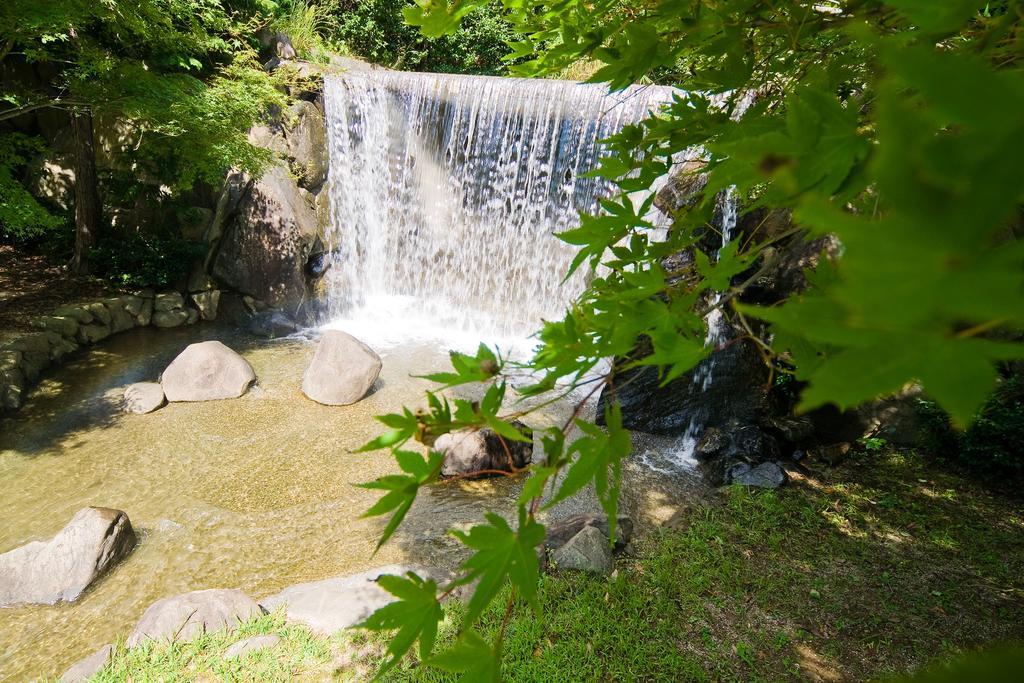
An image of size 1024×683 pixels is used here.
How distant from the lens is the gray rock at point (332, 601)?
11.8 ft

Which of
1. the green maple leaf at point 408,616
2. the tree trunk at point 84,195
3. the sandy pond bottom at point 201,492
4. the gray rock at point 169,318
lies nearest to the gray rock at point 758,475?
the sandy pond bottom at point 201,492

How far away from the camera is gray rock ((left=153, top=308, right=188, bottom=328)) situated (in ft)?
28.7

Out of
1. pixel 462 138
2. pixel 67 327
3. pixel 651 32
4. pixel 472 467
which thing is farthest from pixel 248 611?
pixel 462 138

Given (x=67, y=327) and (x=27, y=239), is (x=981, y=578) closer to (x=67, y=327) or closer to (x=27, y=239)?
(x=67, y=327)

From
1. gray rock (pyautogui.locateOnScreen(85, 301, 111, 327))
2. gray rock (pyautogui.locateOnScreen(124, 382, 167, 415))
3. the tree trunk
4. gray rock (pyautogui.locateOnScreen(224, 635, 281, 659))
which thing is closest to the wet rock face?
gray rock (pyautogui.locateOnScreen(224, 635, 281, 659))

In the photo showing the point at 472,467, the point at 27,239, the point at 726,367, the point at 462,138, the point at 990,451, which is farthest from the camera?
the point at 462,138

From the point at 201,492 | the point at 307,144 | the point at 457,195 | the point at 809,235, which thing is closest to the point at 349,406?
the point at 201,492

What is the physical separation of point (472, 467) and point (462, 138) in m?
6.92

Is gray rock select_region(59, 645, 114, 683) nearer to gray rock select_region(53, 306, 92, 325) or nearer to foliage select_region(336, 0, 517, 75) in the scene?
gray rock select_region(53, 306, 92, 325)

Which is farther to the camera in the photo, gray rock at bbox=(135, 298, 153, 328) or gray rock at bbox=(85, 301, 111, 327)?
gray rock at bbox=(135, 298, 153, 328)

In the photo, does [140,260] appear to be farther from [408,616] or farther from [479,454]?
[408,616]

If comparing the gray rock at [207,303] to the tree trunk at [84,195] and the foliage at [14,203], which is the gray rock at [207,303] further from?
the foliage at [14,203]

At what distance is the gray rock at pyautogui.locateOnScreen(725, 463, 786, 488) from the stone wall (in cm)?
845

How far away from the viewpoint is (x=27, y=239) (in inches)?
372
